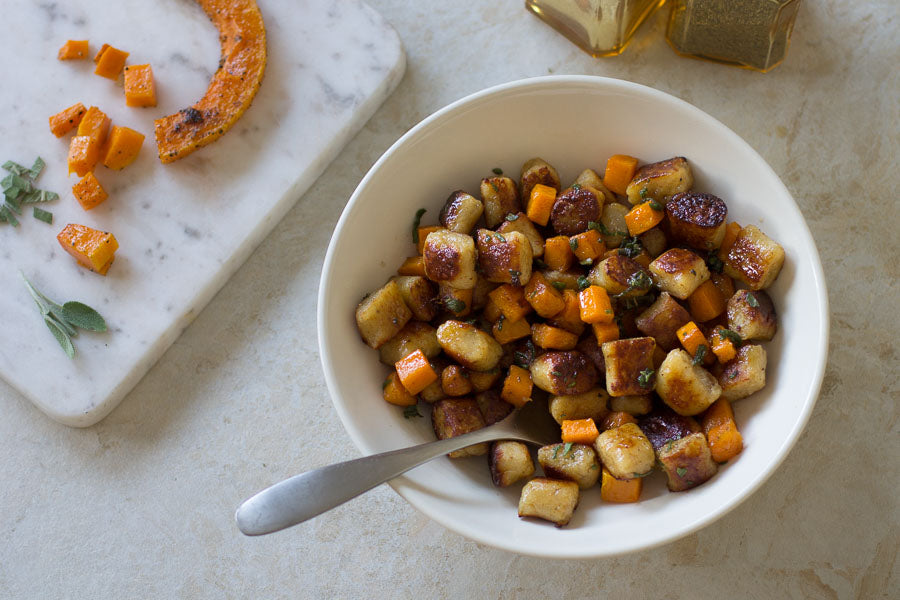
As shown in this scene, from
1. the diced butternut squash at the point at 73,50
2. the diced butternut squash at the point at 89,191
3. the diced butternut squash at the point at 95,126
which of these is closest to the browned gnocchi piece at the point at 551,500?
the diced butternut squash at the point at 89,191

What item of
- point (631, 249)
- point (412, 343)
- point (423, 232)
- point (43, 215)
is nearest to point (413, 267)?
point (423, 232)

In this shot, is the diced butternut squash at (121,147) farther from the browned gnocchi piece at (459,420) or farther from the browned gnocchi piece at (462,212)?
the browned gnocchi piece at (459,420)

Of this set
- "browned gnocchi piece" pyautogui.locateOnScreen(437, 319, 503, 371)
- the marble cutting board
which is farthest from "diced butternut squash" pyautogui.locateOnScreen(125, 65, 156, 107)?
"browned gnocchi piece" pyautogui.locateOnScreen(437, 319, 503, 371)

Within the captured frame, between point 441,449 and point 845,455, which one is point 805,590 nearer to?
point 845,455

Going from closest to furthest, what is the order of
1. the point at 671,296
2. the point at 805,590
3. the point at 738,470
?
the point at 738,470 → the point at 671,296 → the point at 805,590

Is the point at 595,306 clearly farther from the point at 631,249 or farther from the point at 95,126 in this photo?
the point at 95,126

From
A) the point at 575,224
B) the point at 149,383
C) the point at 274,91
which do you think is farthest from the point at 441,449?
the point at 274,91
